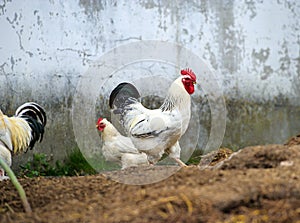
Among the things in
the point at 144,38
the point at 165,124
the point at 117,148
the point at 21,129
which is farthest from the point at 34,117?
the point at 144,38

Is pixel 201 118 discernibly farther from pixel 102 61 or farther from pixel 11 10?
pixel 11 10

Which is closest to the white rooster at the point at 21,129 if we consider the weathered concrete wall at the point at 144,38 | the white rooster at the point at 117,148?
the weathered concrete wall at the point at 144,38

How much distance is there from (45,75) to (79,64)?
47cm

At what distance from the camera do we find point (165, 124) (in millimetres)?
5395

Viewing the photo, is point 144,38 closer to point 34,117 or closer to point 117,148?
point 117,148

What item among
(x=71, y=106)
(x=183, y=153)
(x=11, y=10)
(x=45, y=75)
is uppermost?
(x=11, y=10)

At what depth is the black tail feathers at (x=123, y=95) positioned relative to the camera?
6125mm

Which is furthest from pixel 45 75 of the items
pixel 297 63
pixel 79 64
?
pixel 297 63

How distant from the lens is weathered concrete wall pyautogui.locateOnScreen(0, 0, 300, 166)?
6.57 metres

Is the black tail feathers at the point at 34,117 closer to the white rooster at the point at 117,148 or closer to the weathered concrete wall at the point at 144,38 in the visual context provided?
the weathered concrete wall at the point at 144,38

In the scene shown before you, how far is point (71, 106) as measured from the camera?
6730 mm

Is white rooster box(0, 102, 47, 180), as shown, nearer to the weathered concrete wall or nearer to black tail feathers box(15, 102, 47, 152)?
black tail feathers box(15, 102, 47, 152)

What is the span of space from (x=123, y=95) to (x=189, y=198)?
3.67m

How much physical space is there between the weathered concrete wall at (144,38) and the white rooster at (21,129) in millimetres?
414
